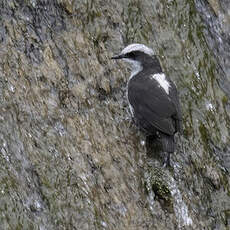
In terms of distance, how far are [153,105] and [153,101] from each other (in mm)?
67

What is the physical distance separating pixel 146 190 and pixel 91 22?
280 cm

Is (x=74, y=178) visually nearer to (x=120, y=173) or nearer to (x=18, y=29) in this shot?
(x=120, y=173)

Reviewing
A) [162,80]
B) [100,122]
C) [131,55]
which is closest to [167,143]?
[100,122]

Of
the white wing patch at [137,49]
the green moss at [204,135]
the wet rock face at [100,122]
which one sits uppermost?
the white wing patch at [137,49]

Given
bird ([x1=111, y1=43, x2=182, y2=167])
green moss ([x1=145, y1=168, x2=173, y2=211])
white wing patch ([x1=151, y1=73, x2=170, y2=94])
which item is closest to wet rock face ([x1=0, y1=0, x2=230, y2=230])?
green moss ([x1=145, y1=168, x2=173, y2=211])

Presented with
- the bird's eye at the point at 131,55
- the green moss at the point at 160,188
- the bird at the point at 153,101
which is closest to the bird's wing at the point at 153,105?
the bird at the point at 153,101

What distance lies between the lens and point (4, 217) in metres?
7.20

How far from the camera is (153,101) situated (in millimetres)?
9195

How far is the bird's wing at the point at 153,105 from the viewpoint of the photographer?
8.94 metres

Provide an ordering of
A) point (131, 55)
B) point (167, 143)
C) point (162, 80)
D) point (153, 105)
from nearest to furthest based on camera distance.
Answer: point (167, 143) < point (153, 105) < point (162, 80) < point (131, 55)

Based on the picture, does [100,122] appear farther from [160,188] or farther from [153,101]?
[160,188]

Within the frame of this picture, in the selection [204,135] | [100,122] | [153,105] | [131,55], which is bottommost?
[204,135]

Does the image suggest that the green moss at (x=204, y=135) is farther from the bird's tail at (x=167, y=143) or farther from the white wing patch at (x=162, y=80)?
the bird's tail at (x=167, y=143)

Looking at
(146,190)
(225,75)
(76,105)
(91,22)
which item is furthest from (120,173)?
(225,75)
